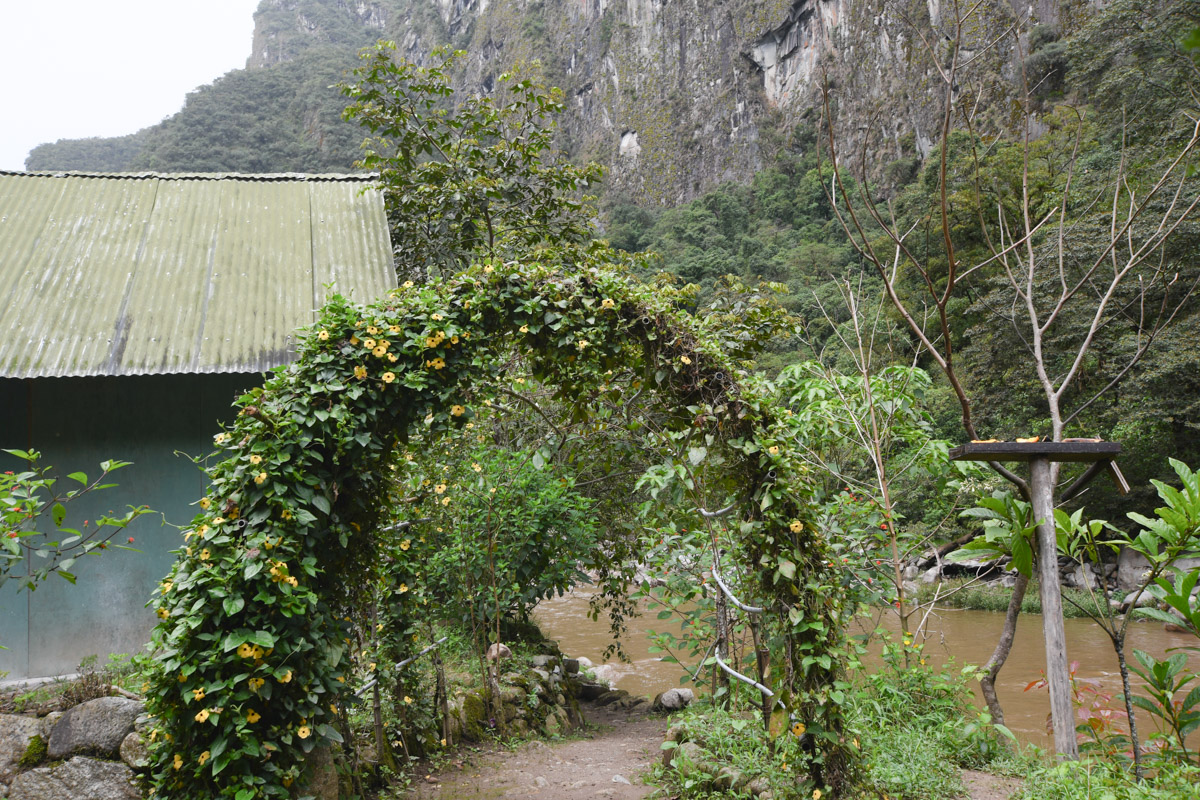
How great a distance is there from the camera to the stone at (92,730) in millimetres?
3920

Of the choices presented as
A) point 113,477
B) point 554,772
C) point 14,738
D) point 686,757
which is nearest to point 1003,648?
point 686,757

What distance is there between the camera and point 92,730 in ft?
13.0

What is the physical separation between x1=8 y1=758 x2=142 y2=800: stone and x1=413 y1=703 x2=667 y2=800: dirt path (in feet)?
5.14

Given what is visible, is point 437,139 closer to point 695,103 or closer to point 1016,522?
point 1016,522

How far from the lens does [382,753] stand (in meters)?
4.10

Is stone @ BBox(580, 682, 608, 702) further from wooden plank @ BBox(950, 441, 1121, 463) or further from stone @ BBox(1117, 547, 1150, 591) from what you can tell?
stone @ BBox(1117, 547, 1150, 591)

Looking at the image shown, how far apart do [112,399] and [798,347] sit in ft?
77.4

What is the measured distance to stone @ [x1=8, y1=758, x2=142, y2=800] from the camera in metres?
3.82

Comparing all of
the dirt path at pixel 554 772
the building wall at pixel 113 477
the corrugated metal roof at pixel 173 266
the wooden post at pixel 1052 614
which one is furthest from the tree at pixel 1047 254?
the building wall at pixel 113 477

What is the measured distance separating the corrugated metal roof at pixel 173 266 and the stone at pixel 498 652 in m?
2.68

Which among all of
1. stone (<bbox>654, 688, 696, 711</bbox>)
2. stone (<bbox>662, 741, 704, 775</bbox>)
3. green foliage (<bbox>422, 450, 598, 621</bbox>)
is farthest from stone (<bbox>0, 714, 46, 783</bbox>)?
stone (<bbox>654, 688, 696, 711</bbox>)

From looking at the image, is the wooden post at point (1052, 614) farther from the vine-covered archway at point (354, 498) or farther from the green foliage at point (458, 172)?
the green foliage at point (458, 172)

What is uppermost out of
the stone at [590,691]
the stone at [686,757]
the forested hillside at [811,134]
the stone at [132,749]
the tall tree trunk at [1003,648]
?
the forested hillside at [811,134]

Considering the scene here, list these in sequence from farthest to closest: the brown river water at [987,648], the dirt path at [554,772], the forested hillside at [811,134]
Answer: the forested hillside at [811,134], the brown river water at [987,648], the dirt path at [554,772]
